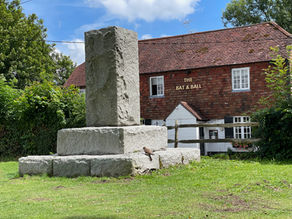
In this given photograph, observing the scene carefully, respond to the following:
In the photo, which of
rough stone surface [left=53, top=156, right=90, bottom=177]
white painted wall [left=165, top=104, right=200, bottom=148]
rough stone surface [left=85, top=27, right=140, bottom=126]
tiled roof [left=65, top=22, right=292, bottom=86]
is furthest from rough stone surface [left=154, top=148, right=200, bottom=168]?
tiled roof [left=65, top=22, right=292, bottom=86]

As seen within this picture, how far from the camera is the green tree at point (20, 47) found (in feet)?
101

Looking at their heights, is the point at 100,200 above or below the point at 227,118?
below

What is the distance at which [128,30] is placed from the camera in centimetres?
839

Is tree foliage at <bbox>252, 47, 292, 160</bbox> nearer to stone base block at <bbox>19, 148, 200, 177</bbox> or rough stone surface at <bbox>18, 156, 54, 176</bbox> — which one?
stone base block at <bbox>19, 148, 200, 177</bbox>

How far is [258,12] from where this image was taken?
36.8 m

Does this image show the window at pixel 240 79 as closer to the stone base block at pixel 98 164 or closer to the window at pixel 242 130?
the window at pixel 242 130

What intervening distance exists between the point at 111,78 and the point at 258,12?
1284 inches

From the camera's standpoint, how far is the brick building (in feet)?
68.7

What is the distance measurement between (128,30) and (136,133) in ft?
7.92

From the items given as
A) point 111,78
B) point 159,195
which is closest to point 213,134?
point 111,78

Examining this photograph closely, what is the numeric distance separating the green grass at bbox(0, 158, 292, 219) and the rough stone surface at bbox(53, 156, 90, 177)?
9.3 inches

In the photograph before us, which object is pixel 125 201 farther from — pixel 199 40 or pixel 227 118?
pixel 199 40

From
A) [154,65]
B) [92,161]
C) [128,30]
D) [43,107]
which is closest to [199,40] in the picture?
[154,65]

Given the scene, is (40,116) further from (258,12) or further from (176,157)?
(258,12)
